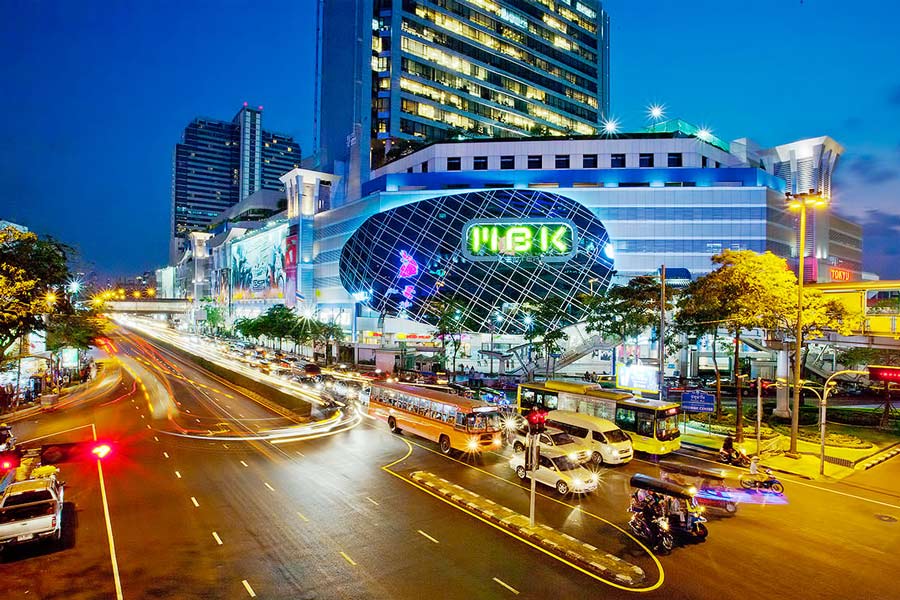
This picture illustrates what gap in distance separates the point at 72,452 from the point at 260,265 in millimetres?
100996

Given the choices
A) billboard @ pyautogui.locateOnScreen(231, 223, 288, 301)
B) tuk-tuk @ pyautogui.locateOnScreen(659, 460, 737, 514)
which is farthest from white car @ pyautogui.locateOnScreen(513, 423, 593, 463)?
billboard @ pyautogui.locateOnScreen(231, 223, 288, 301)

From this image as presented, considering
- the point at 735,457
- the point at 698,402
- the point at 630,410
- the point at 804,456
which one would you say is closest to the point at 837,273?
the point at 804,456

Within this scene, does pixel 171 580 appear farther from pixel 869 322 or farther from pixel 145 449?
pixel 869 322

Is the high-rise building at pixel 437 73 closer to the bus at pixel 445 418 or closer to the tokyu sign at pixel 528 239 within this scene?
the tokyu sign at pixel 528 239

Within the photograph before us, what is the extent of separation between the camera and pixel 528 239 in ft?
242

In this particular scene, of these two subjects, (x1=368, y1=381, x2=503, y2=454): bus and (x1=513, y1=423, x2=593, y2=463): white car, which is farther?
(x1=368, y1=381, x2=503, y2=454): bus

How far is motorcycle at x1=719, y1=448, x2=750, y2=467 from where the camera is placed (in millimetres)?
25281

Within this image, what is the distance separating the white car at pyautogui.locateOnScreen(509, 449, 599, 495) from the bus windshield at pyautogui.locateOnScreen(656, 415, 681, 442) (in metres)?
6.47

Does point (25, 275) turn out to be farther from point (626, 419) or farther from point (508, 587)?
point (626, 419)

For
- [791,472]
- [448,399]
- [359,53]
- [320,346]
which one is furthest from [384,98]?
[791,472]

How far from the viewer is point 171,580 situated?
13.3 meters

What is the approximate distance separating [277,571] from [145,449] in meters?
16.3

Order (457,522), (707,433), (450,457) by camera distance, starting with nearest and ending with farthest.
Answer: (457,522)
(450,457)
(707,433)

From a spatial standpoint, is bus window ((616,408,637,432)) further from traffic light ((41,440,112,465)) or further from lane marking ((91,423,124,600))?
traffic light ((41,440,112,465))
